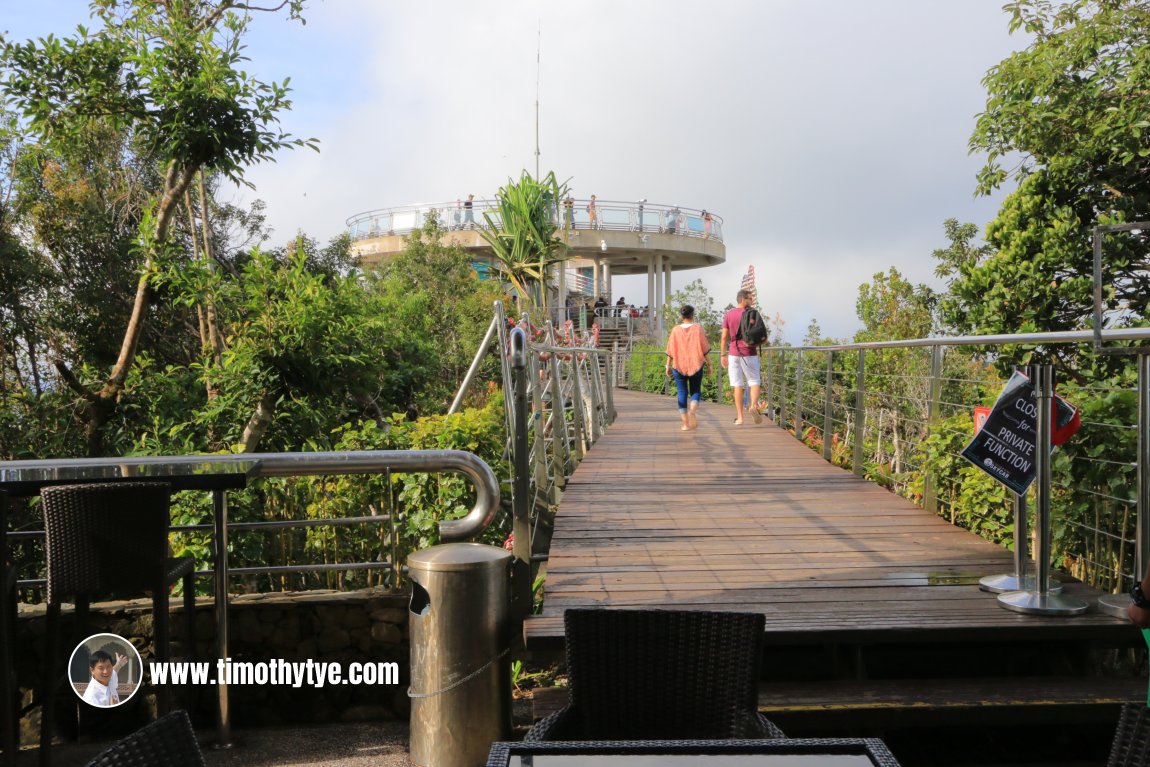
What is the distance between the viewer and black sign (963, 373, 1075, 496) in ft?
11.3

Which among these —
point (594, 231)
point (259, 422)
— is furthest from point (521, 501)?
point (594, 231)

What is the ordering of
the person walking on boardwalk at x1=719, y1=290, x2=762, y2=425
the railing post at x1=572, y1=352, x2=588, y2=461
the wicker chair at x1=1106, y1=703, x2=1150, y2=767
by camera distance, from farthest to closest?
1. the person walking on boardwalk at x1=719, y1=290, x2=762, y2=425
2. the railing post at x1=572, y1=352, x2=588, y2=461
3. the wicker chair at x1=1106, y1=703, x2=1150, y2=767

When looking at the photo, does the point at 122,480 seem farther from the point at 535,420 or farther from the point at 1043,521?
the point at 1043,521

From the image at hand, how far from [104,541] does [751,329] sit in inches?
303

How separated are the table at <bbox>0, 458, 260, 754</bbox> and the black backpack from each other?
23.3 feet

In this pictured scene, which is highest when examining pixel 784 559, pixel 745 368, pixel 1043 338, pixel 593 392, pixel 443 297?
pixel 443 297

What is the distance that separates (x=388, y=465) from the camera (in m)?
3.38

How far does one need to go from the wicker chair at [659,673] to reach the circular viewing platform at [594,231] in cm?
2809

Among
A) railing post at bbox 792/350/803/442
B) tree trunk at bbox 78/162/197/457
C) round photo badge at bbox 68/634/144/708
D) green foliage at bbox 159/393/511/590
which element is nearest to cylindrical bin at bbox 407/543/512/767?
round photo badge at bbox 68/634/144/708

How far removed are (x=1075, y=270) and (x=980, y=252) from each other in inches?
52.6

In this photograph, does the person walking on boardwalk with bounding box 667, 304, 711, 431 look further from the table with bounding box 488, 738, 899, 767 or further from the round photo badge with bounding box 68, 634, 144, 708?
the table with bounding box 488, 738, 899, 767

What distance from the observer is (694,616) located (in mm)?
2215

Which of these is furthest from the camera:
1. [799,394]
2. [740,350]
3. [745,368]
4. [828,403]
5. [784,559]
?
[745,368]

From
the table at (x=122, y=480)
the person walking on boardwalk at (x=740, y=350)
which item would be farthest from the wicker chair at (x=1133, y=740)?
the person walking on boardwalk at (x=740, y=350)
